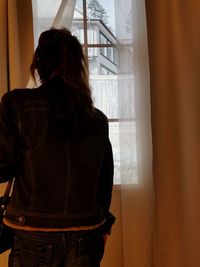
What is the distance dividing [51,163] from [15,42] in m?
0.84

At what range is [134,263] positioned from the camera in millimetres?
1588

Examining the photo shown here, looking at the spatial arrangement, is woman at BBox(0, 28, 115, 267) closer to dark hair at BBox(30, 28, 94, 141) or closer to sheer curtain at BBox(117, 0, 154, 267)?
dark hair at BBox(30, 28, 94, 141)

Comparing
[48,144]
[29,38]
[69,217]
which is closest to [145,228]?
[69,217]

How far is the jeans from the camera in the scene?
2.87ft

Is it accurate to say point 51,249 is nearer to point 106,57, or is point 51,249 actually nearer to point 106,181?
point 106,181

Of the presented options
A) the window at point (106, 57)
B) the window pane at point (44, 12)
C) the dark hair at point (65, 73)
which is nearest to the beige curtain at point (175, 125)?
the window at point (106, 57)

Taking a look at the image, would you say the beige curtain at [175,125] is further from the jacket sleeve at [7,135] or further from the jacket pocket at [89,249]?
the jacket sleeve at [7,135]

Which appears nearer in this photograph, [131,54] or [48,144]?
[48,144]

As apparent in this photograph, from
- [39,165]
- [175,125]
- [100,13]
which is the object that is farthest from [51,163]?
[100,13]

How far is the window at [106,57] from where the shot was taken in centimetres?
158

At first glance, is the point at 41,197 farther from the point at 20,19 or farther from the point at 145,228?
the point at 20,19

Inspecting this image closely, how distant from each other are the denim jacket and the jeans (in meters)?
0.03

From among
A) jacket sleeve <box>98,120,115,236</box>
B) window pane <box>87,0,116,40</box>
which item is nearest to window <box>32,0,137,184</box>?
window pane <box>87,0,116,40</box>

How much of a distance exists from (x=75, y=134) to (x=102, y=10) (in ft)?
3.19
